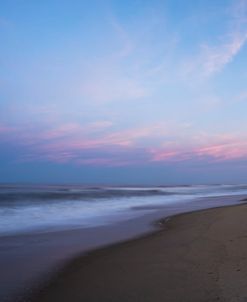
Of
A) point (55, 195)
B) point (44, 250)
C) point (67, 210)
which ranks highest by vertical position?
point (55, 195)

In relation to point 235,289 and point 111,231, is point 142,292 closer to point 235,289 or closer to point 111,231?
point 235,289

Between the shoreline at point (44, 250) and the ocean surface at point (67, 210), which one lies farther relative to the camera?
the ocean surface at point (67, 210)

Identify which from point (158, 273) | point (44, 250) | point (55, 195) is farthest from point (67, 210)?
point (55, 195)

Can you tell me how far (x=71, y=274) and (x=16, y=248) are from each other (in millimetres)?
3308

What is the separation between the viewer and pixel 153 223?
15539 millimetres

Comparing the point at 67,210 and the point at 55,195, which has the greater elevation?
the point at 55,195

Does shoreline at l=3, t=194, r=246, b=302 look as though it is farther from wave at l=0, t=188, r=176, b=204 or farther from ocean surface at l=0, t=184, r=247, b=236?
wave at l=0, t=188, r=176, b=204

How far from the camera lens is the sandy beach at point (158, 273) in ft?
18.0

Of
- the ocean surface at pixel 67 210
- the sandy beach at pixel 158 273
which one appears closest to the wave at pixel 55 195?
the ocean surface at pixel 67 210

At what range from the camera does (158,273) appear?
Result: 21.9 feet

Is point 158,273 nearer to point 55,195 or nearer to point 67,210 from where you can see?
point 67,210

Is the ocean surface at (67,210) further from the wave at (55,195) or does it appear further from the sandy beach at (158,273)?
the sandy beach at (158,273)

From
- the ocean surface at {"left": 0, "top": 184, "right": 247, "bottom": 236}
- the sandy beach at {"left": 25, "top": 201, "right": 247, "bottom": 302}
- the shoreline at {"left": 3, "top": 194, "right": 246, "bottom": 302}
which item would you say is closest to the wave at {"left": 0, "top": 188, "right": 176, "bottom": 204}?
the ocean surface at {"left": 0, "top": 184, "right": 247, "bottom": 236}

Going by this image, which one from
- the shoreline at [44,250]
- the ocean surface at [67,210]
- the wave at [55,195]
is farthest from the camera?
the wave at [55,195]
